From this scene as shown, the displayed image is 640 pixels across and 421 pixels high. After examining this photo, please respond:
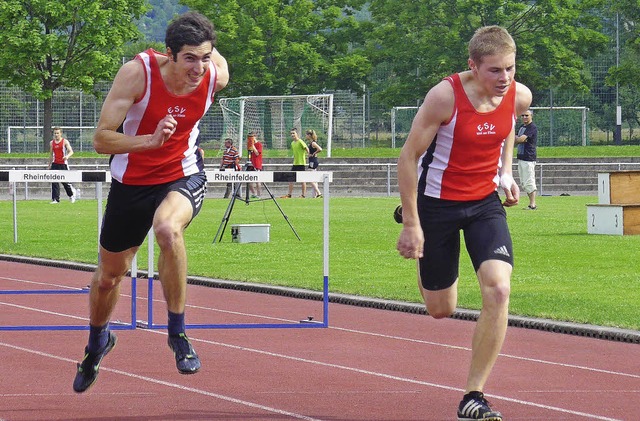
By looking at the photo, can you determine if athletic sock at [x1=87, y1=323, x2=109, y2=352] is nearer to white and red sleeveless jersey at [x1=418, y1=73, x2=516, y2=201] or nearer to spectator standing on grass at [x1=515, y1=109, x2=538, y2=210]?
white and red sleeveless jersey at [x1=418, y1=73, x2=516, y2=201]

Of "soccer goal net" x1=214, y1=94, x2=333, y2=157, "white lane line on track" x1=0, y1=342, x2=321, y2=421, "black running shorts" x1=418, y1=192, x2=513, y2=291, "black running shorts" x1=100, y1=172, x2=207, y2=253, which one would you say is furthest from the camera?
"soccer goal net" x1=214, y1=94, x2=333, y2=157

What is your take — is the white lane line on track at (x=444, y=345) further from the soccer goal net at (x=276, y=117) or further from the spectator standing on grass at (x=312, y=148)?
the soccer goal net at (x=276, y=117)

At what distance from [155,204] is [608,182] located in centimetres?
1343

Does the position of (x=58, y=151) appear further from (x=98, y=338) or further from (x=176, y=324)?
(x=176, y=324)

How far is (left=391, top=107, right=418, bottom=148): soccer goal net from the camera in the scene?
168 feet

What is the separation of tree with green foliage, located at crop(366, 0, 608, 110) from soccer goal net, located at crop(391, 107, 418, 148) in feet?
8.54

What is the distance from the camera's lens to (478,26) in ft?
180

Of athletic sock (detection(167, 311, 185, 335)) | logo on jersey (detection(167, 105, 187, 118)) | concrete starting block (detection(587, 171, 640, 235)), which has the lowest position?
athletic sock (detection(167, 311, 185, 335))

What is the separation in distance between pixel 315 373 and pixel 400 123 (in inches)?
1733

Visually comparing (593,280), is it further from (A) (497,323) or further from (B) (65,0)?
(B) (65,0)

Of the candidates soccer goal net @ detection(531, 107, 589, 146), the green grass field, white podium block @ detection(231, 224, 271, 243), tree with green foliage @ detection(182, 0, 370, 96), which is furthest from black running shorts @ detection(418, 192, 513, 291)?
tree with green foliage @ detection(182, 0, 370, 96)

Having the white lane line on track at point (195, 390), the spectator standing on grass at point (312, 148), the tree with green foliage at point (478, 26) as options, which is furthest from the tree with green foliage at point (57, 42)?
the white lane line on track at point (195, 390)

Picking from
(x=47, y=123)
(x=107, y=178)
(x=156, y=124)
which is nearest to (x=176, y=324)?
(x=156, y=124)

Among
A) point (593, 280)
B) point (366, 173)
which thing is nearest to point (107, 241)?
point (593, 280)
